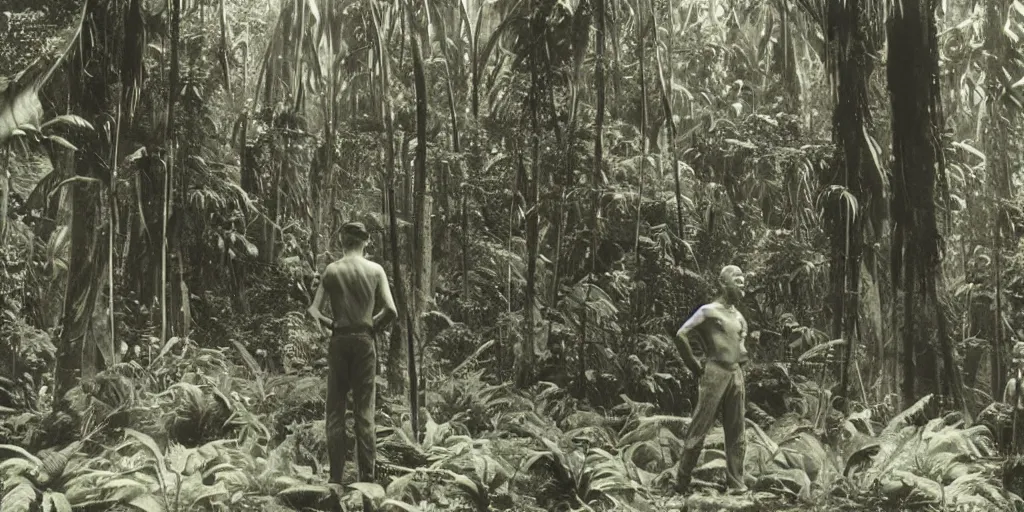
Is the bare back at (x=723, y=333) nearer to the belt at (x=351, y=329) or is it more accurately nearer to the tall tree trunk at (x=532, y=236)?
the tall tree trunk at (x=532, y=236)

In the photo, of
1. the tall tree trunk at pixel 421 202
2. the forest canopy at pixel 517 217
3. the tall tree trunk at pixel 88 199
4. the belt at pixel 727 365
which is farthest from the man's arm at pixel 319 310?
the belt at pixel 727 365

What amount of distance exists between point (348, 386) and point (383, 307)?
22.9 inches

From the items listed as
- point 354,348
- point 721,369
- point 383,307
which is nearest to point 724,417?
point 721,369

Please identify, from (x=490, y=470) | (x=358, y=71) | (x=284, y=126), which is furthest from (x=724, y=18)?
(x=490, y=470)

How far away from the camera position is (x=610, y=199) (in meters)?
8.29

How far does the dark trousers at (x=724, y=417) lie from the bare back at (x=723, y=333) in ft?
0.23

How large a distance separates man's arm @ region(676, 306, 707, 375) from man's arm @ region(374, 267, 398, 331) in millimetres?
1951

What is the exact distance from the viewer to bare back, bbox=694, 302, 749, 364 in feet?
22.8

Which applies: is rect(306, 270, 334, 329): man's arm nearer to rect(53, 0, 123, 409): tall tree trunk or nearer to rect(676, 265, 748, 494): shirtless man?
rect(53, 0, 123, 409): tall tree trunk

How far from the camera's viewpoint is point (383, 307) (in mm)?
6797

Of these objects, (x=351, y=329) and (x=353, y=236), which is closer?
(x=351, y=329)

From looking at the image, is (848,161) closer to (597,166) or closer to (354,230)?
(597,166)

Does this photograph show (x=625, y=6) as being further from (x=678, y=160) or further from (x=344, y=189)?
(x=344, y=189)

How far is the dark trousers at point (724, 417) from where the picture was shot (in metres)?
6.96
